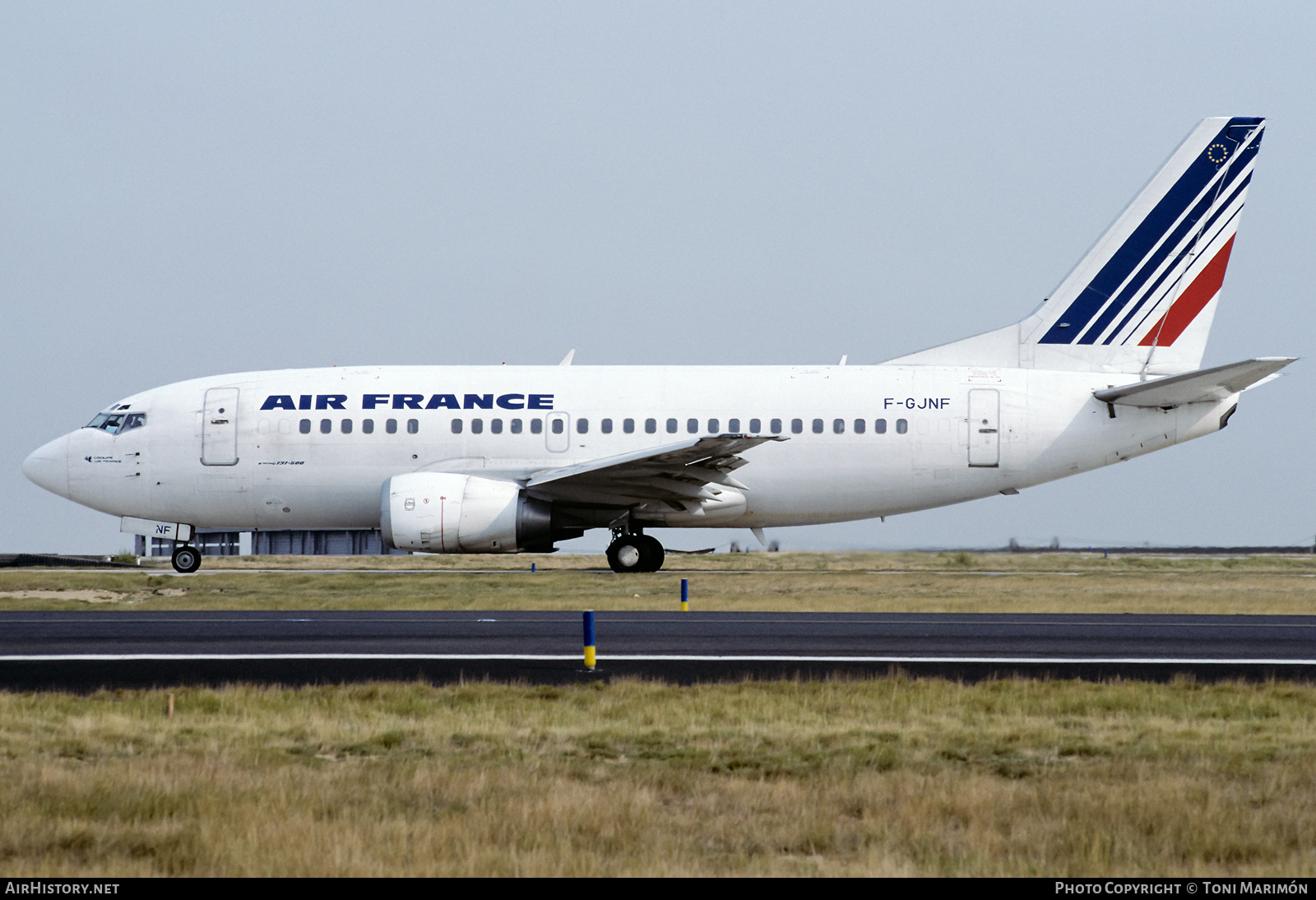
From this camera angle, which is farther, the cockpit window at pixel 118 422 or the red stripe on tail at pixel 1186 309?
the cockpit window at pixel 118 422

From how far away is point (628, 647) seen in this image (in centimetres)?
1584

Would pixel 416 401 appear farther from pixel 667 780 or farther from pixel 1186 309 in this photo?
pixel 667 780

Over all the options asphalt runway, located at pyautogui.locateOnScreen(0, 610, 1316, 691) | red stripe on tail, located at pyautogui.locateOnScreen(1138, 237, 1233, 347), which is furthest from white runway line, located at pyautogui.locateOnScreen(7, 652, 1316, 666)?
red stripe on tail, located at pyautogui.locateOnScreen(1138, 237, 1233, 347)

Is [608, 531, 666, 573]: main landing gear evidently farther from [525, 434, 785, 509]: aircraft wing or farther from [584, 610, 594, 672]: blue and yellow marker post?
[584, 610, 594, 672]: blue and yellow marker post

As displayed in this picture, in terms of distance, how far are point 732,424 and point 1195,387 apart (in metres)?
9.73

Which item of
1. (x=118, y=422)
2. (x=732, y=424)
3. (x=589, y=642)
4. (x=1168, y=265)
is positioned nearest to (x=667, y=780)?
(x=589, y=642)

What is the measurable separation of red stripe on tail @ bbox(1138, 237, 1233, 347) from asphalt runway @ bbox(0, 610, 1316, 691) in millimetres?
9929

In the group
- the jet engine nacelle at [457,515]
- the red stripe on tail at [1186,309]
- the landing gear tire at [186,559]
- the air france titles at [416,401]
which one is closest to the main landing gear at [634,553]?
the jet engine nacelle at [457,515]

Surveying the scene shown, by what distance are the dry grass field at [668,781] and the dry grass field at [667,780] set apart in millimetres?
26

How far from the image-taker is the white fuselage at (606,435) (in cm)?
2800

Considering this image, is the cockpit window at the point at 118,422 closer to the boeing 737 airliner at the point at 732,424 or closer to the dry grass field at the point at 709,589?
the boeing 737 airliner at the point at 732,424

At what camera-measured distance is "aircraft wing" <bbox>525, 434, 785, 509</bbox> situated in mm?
25812

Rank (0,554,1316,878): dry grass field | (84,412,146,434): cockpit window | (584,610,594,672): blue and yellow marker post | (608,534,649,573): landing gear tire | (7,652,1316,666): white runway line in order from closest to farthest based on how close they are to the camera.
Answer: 1. (0,554,1316,878): dry grass field
2. (584,610,594,672): blue and yellow marker post
3. (7,652,1316,666): white runway line
4. (608,534,649,573): landing gear tire
5. (84,412,146,434): cockpit window
